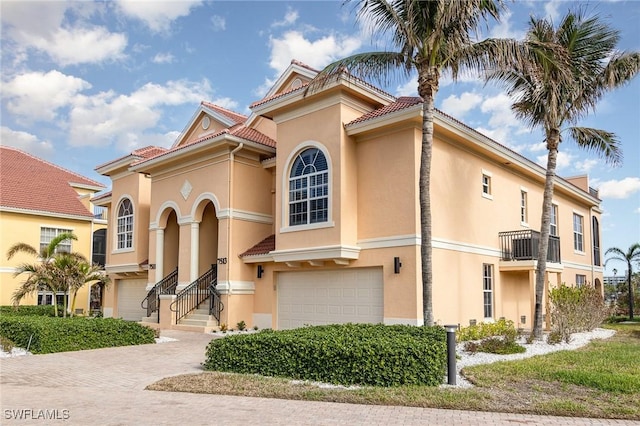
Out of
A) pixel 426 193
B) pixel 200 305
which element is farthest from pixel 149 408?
pixel 200 305

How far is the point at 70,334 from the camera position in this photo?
13.8 metres

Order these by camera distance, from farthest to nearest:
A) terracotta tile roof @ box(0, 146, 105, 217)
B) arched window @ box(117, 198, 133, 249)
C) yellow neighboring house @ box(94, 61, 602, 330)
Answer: terracotta tile roof @ box(0, 146, 105, 217), arched window @ box(117, 198, 133, 249), yellow neighboring house @ box(94, 61, 602, 330)

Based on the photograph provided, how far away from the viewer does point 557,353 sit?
12.7 meters

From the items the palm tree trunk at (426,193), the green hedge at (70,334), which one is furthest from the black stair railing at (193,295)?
the palm tree trunk at (426,193)

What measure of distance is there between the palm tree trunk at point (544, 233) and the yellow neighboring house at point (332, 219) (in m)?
2.00

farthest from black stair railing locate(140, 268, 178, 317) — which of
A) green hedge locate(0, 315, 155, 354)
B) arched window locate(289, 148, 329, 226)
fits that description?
arched window locate(289, 148, 329, 226)

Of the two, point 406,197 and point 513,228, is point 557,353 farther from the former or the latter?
point 513,228

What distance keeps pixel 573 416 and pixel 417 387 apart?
88.8 inches

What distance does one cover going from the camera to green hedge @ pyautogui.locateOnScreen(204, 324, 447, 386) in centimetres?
885

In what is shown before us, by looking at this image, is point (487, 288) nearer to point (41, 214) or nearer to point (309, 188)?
point (309, 188)

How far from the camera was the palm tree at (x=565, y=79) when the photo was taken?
15070 millimetres

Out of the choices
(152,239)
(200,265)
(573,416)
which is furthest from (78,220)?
(573,416)

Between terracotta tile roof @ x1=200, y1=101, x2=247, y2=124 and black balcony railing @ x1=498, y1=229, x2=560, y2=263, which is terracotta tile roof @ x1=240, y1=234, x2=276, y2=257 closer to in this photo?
terracotta tile roof @ x1=200, y1=101, x2=247, y2=124

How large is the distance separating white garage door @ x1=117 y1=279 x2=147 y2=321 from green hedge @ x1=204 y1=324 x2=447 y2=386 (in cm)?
1492
